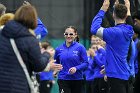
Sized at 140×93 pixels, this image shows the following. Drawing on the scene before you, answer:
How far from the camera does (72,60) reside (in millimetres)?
13219

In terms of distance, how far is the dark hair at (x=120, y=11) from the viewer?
10.0 meters

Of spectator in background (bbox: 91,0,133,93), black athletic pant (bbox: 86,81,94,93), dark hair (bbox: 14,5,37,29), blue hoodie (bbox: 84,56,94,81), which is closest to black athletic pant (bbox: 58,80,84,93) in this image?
blue hoodie (bbox: 84,56,94,81)

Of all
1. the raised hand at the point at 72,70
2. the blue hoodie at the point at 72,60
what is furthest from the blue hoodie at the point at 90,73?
the raised hand at the point at 72,70

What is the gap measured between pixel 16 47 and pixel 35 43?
0.24 meters

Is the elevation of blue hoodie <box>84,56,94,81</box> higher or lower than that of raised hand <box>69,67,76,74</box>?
lower

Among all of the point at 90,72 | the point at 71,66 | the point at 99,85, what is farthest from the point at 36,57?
the point at 90,72

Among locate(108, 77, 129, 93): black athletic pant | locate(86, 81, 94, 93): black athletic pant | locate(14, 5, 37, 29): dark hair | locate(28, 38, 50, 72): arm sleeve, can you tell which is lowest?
locate(86, 81, 94, 93): black athletic pant

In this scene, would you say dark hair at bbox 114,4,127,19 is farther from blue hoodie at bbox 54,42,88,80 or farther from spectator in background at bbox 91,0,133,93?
blue hoodie at bbox 54,42,88,80

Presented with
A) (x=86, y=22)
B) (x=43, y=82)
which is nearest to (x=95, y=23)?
(x=43, y=82)

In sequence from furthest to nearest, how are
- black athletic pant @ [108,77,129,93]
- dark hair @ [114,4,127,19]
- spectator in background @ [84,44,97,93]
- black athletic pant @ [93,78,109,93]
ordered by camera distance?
1. spectator in background @ [84,44,97,93]
2. black athletic pant @ [93,78,109,93]
3. black athletic pant @ [108,77,129,93]
4. dark hair @ [114,4,127,19]

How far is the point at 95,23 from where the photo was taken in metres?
10.1

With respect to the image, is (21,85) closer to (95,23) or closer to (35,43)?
(35,43)

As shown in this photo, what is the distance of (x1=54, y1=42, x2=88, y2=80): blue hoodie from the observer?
43.2 ft

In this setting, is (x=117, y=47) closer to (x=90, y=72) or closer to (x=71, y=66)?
(x=71, y=66)
